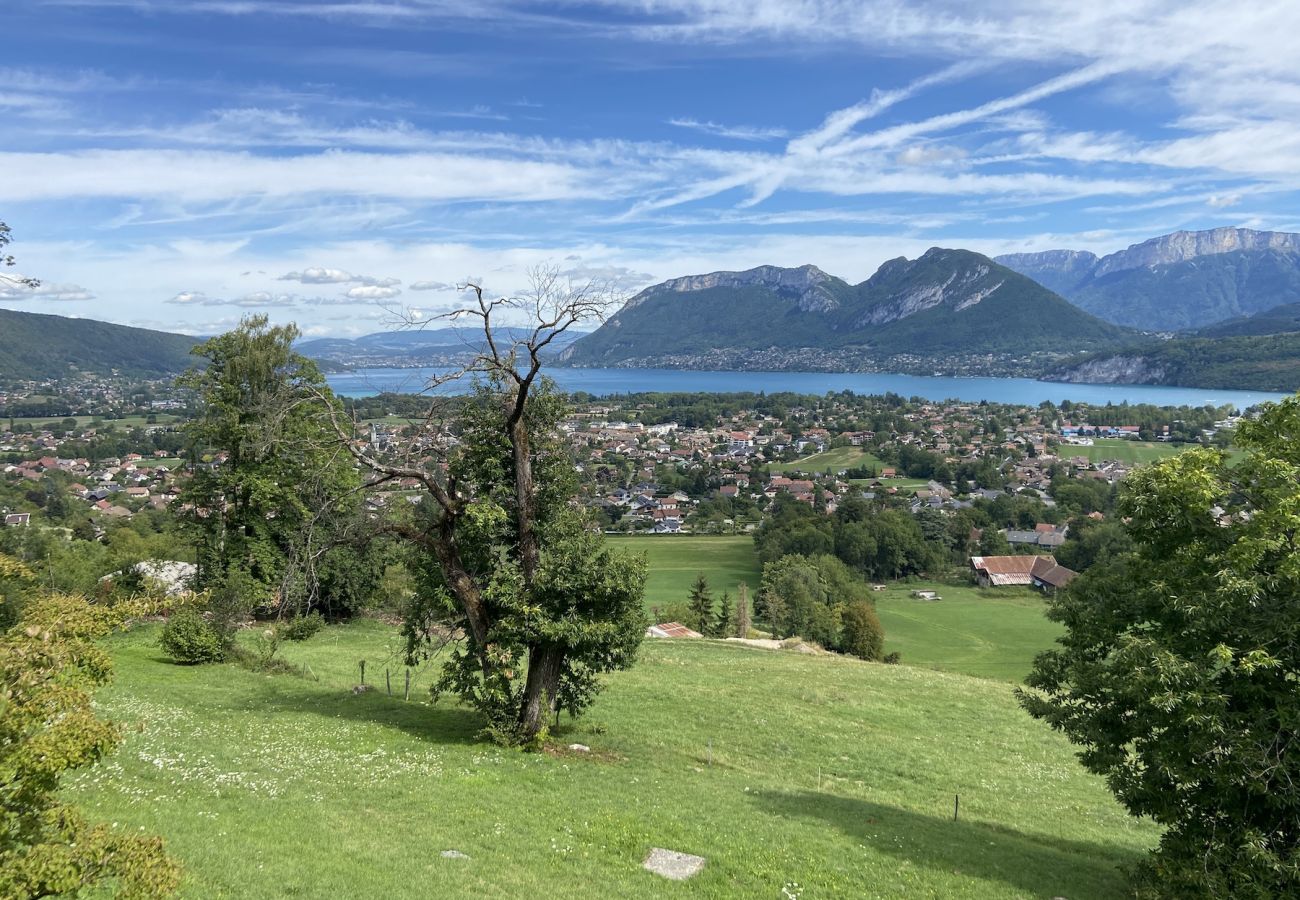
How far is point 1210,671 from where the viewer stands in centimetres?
1096

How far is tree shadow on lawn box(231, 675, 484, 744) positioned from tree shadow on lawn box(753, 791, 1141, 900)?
7538 mm

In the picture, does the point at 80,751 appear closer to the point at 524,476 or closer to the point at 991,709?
the point at 524,476

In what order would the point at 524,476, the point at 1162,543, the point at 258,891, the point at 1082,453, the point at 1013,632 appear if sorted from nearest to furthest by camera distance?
the point at 258,891, the point at 1162,543, the point at 524,476, the point at 1013,632, the point at 1082,453

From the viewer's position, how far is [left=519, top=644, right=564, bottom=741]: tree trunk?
1697 cm

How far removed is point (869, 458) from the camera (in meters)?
177

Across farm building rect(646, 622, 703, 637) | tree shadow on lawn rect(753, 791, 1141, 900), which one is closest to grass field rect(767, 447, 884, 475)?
farm building rect(646, 622, 703, 637)

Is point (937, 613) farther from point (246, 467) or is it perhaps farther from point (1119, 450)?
point (1119, 450)

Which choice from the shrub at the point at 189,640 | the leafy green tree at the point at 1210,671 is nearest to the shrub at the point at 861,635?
the shrub at the point at 189,640

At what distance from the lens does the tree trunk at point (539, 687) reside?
17.0m

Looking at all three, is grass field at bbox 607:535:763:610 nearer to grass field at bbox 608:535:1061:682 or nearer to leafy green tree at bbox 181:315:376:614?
grass field at bbox 608:535:1061:682

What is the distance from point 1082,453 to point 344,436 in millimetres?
185206

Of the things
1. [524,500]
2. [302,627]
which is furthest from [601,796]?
[302,627]

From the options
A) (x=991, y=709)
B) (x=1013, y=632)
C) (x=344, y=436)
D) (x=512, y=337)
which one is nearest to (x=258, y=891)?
(x=344, y=436)

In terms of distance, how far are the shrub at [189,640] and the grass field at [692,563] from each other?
42946 millimetres
